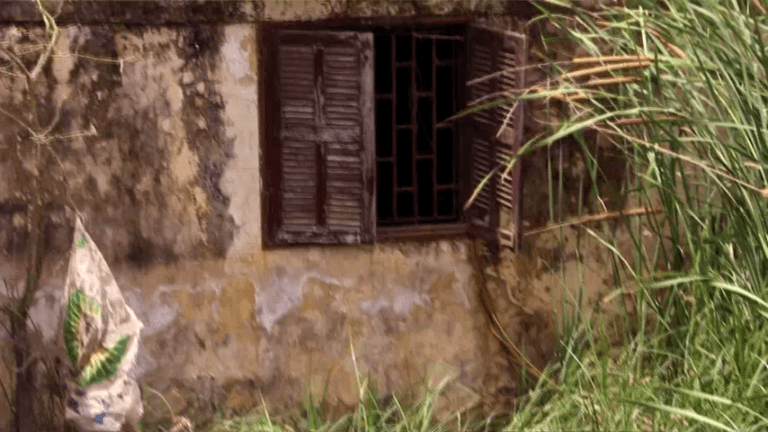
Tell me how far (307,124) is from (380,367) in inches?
49.5

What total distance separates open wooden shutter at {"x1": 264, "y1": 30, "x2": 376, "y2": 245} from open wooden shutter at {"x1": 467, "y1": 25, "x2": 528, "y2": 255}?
1.79ft

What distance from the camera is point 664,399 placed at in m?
4.95

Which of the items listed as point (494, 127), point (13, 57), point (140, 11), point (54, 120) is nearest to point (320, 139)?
point (494, 127)

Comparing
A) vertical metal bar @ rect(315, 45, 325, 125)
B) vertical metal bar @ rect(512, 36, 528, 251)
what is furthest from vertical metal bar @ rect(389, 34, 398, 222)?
vertical metal bar @ rect(512, 36, 528, 251)

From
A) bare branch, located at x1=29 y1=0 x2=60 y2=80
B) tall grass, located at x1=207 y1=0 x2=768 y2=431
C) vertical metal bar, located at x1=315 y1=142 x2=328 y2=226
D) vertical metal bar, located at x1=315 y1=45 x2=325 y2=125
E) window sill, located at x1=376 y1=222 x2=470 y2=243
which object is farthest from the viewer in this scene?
window sill, located at x1=376 y1=222 x2=470 y2=243

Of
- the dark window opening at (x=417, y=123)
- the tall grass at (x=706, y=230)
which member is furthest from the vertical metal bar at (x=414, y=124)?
the tall grass at (x=706, y=230)

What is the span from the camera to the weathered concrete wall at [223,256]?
6520 mm

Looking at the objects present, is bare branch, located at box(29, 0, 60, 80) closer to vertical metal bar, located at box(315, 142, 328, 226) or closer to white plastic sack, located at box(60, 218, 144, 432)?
white plastic sack, located at box(60, 218, 144, 432)

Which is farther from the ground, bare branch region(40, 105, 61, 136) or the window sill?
bare branch region(40, 105, 61, 136)

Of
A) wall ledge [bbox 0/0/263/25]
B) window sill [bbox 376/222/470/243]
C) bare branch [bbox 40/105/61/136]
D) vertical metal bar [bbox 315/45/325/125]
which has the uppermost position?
wall ledge [bbox 0/0/263/25]

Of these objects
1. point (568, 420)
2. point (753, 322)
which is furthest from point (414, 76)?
point (753, 322)

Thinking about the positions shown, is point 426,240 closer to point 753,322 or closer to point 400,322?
point 400,322

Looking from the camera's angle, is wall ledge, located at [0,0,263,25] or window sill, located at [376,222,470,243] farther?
window sill, located at [376,222,470,243]

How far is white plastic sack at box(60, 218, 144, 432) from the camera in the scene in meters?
6.01
